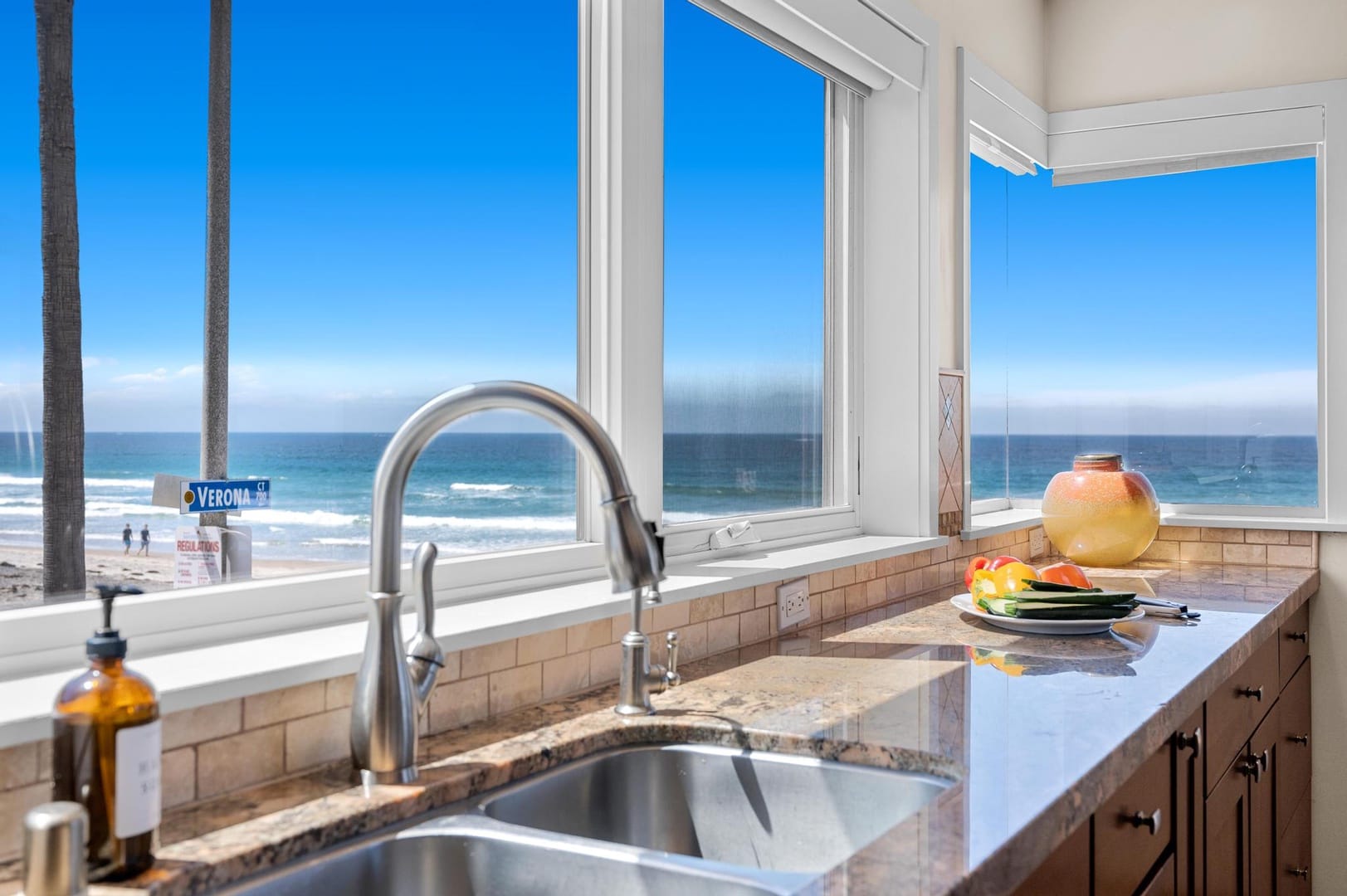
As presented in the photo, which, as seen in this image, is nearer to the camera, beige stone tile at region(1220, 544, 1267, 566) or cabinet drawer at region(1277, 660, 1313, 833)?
cabinet drawer at region(1277, 660, 1313, 833)

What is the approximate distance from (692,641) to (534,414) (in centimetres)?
79

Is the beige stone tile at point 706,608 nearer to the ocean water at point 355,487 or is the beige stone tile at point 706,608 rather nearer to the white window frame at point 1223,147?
the ocean water at point 355,487

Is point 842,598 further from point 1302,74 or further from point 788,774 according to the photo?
point 1302,74

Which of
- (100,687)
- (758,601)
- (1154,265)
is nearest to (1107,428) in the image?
(1154,265)

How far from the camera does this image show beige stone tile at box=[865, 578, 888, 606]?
237 cm

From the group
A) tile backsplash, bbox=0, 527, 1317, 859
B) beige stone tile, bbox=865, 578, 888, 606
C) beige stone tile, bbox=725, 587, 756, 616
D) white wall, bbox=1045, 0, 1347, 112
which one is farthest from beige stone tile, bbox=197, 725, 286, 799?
white wall, bbox=1045, 0, 1347, 112

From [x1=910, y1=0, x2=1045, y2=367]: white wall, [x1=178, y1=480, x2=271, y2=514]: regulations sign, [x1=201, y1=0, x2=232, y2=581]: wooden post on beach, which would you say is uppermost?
[x1=910, y1=0, x2=1045, y2=367]: white wall

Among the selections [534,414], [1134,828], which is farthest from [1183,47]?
[534,414]

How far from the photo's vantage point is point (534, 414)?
3.77ft

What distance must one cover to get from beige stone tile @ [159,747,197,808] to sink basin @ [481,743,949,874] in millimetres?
365

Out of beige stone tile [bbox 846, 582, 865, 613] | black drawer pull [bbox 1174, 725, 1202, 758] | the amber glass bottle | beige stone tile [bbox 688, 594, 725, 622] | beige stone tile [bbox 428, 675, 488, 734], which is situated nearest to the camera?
the amber glass bottle

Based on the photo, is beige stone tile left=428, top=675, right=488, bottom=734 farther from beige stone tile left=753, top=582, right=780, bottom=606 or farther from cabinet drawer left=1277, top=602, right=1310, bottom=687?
cabinet drawer left=1277, top=602, right=1310, bottom=687

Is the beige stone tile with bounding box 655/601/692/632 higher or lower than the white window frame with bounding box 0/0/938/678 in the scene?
lower

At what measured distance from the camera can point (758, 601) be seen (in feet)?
6.57
